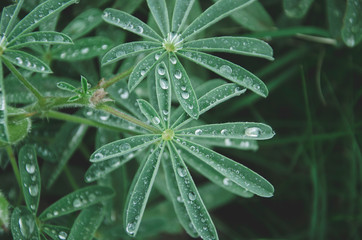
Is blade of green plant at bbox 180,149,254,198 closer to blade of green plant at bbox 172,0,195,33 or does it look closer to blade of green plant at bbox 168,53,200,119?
blade of green plant at bbox 168,53,200,119

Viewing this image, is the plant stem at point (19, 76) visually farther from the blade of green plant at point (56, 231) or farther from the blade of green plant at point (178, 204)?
the blade of green plant at point (178, 204)

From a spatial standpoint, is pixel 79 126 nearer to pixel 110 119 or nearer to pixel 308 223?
pixel 110 119

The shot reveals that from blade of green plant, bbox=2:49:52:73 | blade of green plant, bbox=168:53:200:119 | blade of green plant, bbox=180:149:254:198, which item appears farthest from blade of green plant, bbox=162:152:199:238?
blade of green plant, bbox=2:49:52:73

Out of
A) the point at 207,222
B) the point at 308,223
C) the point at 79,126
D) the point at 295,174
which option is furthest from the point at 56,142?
the point at 308,223

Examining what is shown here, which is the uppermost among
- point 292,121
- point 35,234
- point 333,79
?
point 333,79

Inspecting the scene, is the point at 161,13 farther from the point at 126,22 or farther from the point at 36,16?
the point at 36,16

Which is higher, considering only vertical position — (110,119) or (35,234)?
(110,119)
